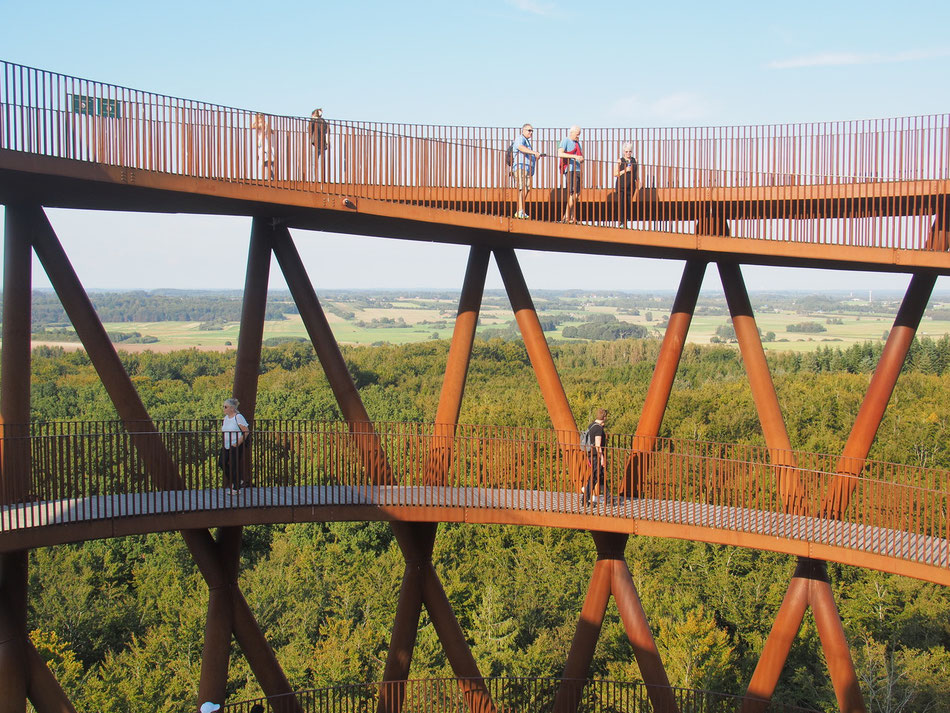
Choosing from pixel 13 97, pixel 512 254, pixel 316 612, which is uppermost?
pixel 13 97

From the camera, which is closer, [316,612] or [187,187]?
[187,187]

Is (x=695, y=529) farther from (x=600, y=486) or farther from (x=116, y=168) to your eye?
(x=116, y=168)

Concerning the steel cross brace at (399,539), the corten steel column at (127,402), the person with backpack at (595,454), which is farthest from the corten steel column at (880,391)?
the corten steel column at (127,402)

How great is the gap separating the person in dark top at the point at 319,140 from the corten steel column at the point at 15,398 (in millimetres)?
3935

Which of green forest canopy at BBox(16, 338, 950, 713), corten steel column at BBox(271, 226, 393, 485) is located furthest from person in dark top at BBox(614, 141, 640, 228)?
green forest canopy at BBox(16, 338, 950, 713)

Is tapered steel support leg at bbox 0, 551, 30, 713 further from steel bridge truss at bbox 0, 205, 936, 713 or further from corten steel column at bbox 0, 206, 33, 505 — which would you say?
corten steel column at bbox 0, 206, 33, 505

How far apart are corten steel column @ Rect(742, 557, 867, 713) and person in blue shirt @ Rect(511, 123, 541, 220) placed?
269 inches

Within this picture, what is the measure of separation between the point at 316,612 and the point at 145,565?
1288 centimetres

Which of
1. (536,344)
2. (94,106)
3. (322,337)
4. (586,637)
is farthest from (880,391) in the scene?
(94,106)

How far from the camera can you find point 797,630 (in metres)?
14.1

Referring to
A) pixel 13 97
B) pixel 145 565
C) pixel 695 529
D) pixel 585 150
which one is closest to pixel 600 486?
pixel 695 529

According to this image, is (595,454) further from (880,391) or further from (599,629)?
(880,391)

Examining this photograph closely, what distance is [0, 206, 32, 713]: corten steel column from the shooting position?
12602 millimetres

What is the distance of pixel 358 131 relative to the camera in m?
14.2
